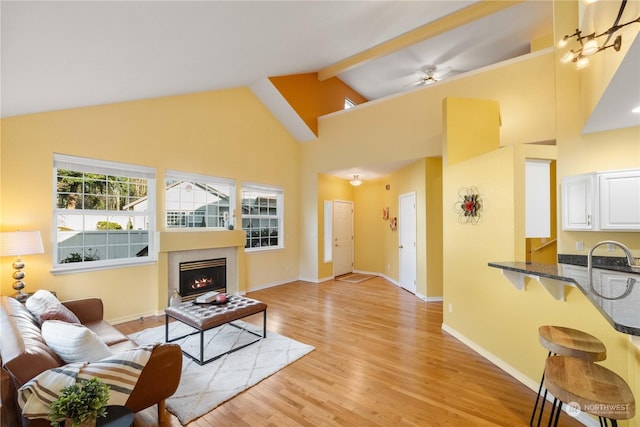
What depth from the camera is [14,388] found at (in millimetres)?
1538

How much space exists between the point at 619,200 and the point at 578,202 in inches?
13.8

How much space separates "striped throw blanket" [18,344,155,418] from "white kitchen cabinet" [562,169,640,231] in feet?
15.6

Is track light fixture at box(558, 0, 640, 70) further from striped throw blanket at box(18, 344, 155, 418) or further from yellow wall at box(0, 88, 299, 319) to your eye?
yellow wall at box(0, 88, 299, 319)

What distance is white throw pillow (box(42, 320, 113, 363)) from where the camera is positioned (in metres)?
1.75

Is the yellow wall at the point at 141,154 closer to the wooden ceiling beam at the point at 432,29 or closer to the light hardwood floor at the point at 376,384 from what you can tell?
the light hardwood floor at the point at 376,384

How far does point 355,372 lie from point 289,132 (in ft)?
17.9

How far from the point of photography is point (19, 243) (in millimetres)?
2832

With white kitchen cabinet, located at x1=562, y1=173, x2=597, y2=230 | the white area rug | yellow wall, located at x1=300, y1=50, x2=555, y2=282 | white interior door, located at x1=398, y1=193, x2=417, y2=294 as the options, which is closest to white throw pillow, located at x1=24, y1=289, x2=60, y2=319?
the white area rug

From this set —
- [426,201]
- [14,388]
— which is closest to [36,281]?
[14,388]

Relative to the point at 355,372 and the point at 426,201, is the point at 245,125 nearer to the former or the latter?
the point at 426,201

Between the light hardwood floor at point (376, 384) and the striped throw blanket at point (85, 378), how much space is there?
61cm

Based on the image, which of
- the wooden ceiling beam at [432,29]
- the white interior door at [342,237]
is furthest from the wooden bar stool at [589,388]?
the white interior door at [342,237]

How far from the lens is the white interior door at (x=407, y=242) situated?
5.64 meters

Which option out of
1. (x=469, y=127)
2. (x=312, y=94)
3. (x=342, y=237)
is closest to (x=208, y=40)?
(x=469, y=127)
